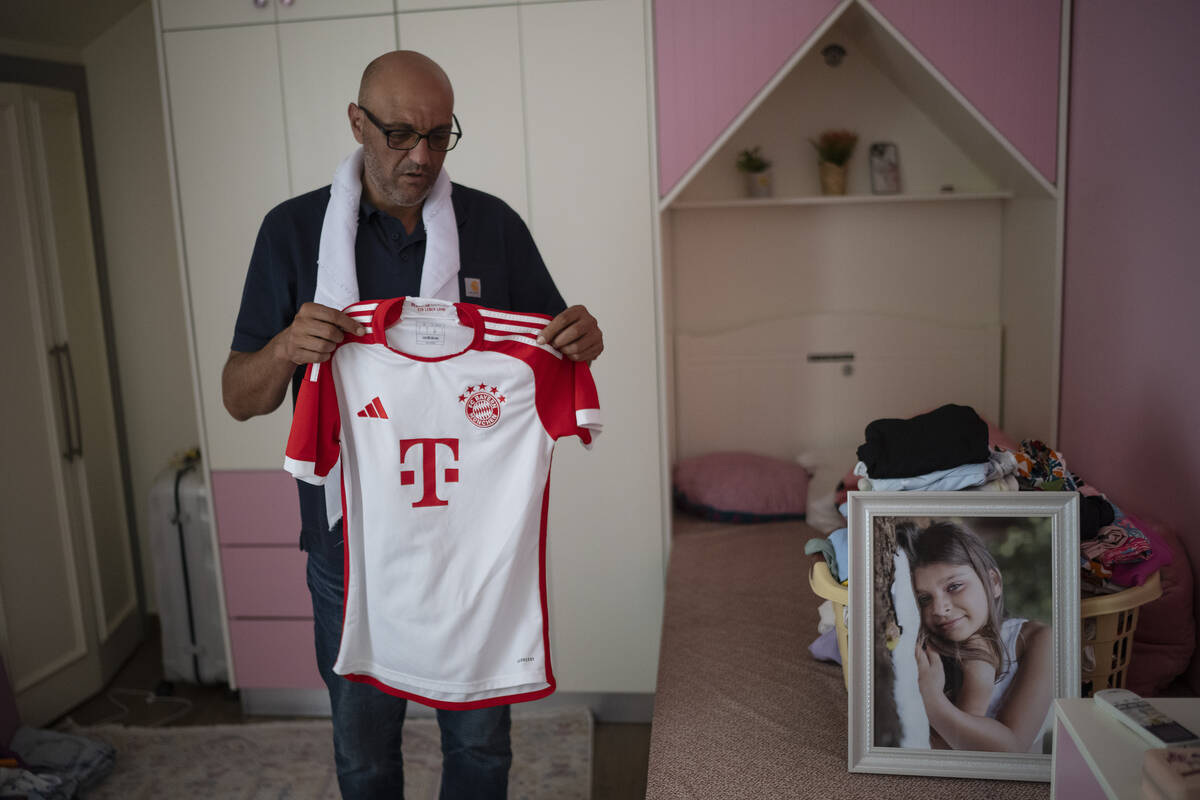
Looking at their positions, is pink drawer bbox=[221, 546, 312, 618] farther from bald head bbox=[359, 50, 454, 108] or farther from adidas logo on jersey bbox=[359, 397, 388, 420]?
bald head bbox=[359, 50, 454, 108]

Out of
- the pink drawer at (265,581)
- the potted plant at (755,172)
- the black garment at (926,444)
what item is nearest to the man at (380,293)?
the black garment at (926,444)

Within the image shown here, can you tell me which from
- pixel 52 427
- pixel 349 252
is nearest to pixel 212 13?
pixel 52 427

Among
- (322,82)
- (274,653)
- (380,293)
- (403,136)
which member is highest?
(322,82)

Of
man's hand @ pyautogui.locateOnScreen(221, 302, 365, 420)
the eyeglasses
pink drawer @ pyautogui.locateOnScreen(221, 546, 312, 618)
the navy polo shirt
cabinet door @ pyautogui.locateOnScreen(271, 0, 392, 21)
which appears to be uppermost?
cabinet door @ pyautogui.locateOnScreen(271, 0, 392, 21)

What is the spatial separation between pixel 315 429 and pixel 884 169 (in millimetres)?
2212

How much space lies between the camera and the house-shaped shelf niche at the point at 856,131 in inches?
119

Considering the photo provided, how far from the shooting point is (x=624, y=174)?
8.70ft

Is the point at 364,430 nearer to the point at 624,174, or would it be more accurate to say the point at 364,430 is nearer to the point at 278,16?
the point at 624,174

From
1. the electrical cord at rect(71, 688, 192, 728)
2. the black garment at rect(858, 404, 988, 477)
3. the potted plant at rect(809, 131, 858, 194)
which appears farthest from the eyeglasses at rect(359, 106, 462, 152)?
the electrical cord at rect(71, 688, 192, 728)

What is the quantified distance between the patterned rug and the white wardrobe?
0.20 meters

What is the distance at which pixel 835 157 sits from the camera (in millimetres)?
3092

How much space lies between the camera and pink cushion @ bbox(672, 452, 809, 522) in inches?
Result: 117

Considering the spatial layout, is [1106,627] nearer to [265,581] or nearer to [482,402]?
[482,402]

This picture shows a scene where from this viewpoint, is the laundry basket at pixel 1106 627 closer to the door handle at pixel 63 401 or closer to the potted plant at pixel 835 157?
the potted plant at pixel 835 157
